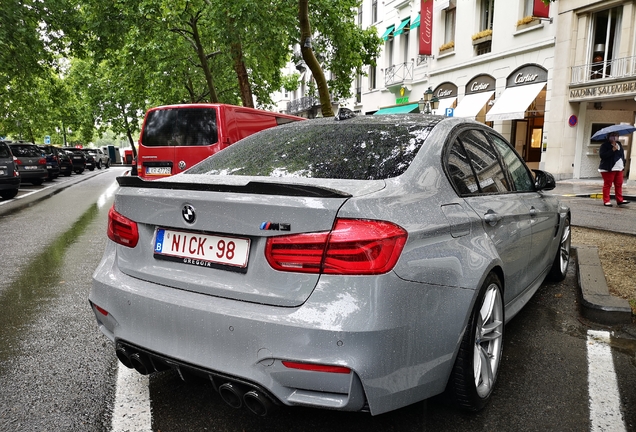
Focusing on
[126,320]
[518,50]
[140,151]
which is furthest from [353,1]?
[126,320]

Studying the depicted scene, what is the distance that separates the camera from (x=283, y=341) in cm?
197

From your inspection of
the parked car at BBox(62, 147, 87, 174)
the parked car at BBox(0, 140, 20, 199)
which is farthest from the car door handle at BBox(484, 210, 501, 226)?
the parked car at BBox(62, 147, 87, 174)

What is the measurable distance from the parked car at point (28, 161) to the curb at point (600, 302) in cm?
1964

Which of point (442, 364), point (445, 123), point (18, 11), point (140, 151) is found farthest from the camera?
point (18, 11)

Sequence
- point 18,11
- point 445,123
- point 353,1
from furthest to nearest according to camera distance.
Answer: point 353,1 < point 18,11 < point 445,123

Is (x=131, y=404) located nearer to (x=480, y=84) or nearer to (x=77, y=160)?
(x=480, y=84)

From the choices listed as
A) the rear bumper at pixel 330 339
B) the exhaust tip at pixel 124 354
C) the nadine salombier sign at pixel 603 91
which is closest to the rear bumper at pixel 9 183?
the exhaust tip at pixel 124 354

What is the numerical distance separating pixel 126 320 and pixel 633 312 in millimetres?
3645

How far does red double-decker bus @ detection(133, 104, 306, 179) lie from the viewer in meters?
9.27

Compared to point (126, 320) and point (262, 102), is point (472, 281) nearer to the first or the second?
point (126, 320)

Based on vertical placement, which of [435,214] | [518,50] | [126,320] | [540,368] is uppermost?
[518,50]

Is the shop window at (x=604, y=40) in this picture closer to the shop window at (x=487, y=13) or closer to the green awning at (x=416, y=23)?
the shop window at (x=487, y=13)

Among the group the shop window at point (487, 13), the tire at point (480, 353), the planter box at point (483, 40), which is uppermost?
the shop window at point (487, 13)

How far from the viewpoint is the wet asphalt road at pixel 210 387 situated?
97.0 inches
